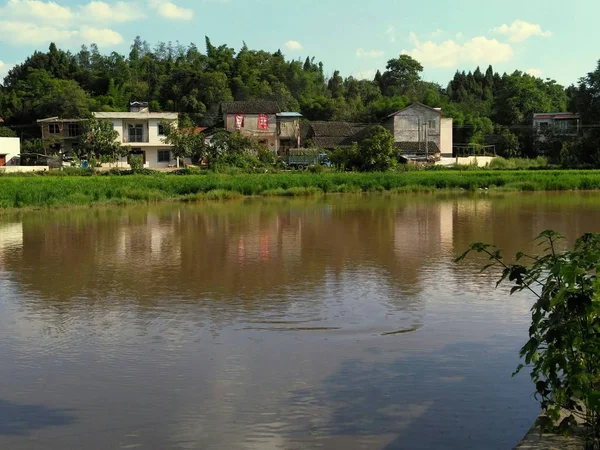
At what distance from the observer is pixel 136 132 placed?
49906mm

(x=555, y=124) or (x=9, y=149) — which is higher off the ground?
(x=555, y=124)

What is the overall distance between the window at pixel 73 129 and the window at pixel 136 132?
4.08 m

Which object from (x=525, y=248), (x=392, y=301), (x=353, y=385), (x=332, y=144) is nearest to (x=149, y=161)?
(x=332, y=144)

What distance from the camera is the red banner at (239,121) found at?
174 ft

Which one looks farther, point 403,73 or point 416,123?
point 403,73

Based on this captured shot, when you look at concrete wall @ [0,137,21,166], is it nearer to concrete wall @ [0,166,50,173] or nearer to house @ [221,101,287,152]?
concrete wall @ [0,166,50,173]

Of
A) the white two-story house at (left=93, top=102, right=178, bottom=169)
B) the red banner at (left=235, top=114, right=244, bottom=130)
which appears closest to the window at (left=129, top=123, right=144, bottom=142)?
the white two-story house at (left=93, top=102, right=178, bottom=169)

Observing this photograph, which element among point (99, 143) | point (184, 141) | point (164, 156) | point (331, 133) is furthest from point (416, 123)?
point (99, 143)

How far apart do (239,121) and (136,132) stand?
25.1 ft

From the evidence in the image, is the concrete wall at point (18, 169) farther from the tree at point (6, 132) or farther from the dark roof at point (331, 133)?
the dark roof at point (331, 133)

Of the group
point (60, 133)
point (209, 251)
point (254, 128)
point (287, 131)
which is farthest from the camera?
point (287, 131)

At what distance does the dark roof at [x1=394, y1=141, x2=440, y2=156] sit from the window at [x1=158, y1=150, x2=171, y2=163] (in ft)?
53.6

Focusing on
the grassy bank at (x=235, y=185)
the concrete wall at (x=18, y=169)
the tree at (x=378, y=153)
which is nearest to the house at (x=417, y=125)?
the tree at (x=378, y=153)

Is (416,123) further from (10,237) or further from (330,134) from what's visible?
(10,237)
